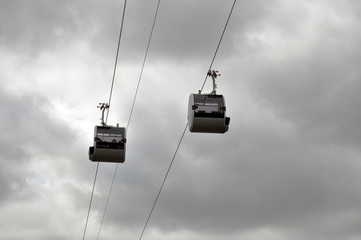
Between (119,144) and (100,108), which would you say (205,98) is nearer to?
(119,144)

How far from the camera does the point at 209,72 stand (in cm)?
2950

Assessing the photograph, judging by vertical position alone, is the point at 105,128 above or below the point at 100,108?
below

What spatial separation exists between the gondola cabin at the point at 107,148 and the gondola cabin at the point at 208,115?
6.64 metres

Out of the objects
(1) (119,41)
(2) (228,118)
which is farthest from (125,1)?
(2) (228,118)

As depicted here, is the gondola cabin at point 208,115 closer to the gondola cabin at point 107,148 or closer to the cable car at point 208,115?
the cable car at point 208,115

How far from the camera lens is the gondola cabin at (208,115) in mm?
28562

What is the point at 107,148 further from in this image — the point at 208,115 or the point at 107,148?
the point at 208,115

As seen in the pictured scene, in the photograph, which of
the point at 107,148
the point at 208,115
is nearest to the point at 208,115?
the point at 208,115

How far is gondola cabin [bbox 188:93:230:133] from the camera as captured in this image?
1125 inches

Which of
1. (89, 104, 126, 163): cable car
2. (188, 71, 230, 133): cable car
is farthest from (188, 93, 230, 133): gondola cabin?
(89, 104, 126, 163): cable car

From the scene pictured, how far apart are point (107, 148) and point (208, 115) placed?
7.70 meters

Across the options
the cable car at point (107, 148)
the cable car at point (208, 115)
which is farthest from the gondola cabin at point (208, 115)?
the cable car at point (107, 148)

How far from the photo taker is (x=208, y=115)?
93.9 ft

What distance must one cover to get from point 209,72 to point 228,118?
2.21 m
